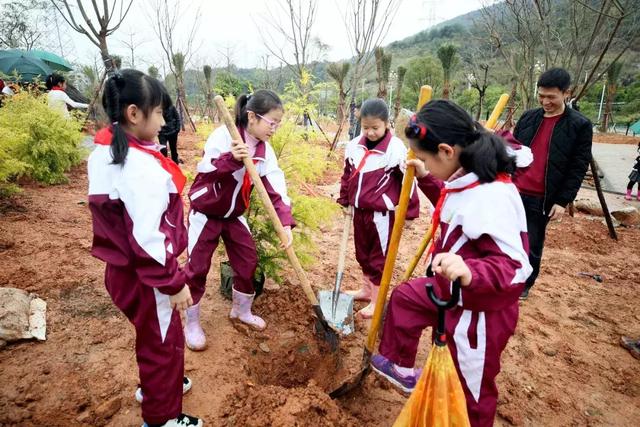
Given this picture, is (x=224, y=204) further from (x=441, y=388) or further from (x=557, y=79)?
(x=557, y=79)

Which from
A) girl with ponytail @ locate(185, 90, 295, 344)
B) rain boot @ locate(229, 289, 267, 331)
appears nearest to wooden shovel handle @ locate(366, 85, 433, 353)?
girl with ponytail @ locate(185, 90, 295, 344)

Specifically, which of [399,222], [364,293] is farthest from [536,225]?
[399,222]

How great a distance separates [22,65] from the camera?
1216 centimetres

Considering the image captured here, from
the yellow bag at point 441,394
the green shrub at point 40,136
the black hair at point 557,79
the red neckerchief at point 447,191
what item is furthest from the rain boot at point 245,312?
the green shrub at point 40,136

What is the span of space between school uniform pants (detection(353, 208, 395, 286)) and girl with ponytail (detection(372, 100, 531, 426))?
133 centimetres

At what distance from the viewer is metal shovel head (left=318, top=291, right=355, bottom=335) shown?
305 cm

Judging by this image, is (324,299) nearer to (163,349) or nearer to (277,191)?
(277,191)

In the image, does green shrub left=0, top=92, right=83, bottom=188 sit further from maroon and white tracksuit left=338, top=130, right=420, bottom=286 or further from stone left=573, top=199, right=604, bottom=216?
stone left=573, top=199, right=604, bottom=216

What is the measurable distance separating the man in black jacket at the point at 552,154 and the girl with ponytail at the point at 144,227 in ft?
10.6

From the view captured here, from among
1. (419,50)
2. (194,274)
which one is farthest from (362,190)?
(419,50)

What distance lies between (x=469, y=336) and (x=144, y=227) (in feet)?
4.68

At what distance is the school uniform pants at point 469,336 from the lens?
5.18 ft

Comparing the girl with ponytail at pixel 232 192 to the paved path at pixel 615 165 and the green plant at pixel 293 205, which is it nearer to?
the green plant at pixel 293 205

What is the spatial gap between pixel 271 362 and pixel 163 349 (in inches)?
45.2
